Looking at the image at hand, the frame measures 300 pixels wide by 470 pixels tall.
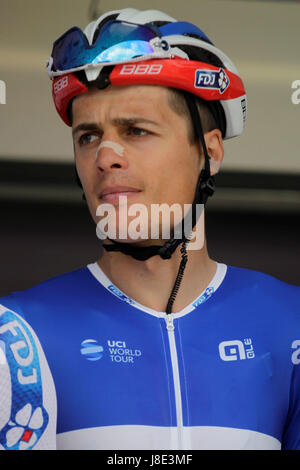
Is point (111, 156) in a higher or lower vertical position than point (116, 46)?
lower

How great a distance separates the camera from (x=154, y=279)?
7.03 ft

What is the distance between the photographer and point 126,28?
2.06 metres

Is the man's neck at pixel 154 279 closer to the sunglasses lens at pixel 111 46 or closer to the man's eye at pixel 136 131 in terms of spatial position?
the man's eye at pixel 136 131

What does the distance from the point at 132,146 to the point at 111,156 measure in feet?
0.21

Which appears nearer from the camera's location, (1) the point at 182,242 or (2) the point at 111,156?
(2) the point at 111,156

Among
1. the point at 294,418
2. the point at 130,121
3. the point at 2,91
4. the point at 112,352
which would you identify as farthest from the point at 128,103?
the point at 2,91

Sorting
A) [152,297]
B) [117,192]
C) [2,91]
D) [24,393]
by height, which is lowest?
[24,393]

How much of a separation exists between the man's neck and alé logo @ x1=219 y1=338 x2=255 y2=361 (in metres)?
0.16

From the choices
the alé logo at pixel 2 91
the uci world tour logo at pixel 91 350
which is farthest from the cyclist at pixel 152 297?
the alé logo at pixel 2 91

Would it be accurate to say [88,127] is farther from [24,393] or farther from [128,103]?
[24,393]

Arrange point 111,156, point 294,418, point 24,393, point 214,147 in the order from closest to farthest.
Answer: point 24,393 < point 111,156 < point 294,418 < point 214,147

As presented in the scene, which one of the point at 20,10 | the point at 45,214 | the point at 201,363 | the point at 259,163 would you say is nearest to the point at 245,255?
the point at 259,163

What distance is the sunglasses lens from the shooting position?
202 cm

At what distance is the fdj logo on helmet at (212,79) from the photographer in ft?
6.84
